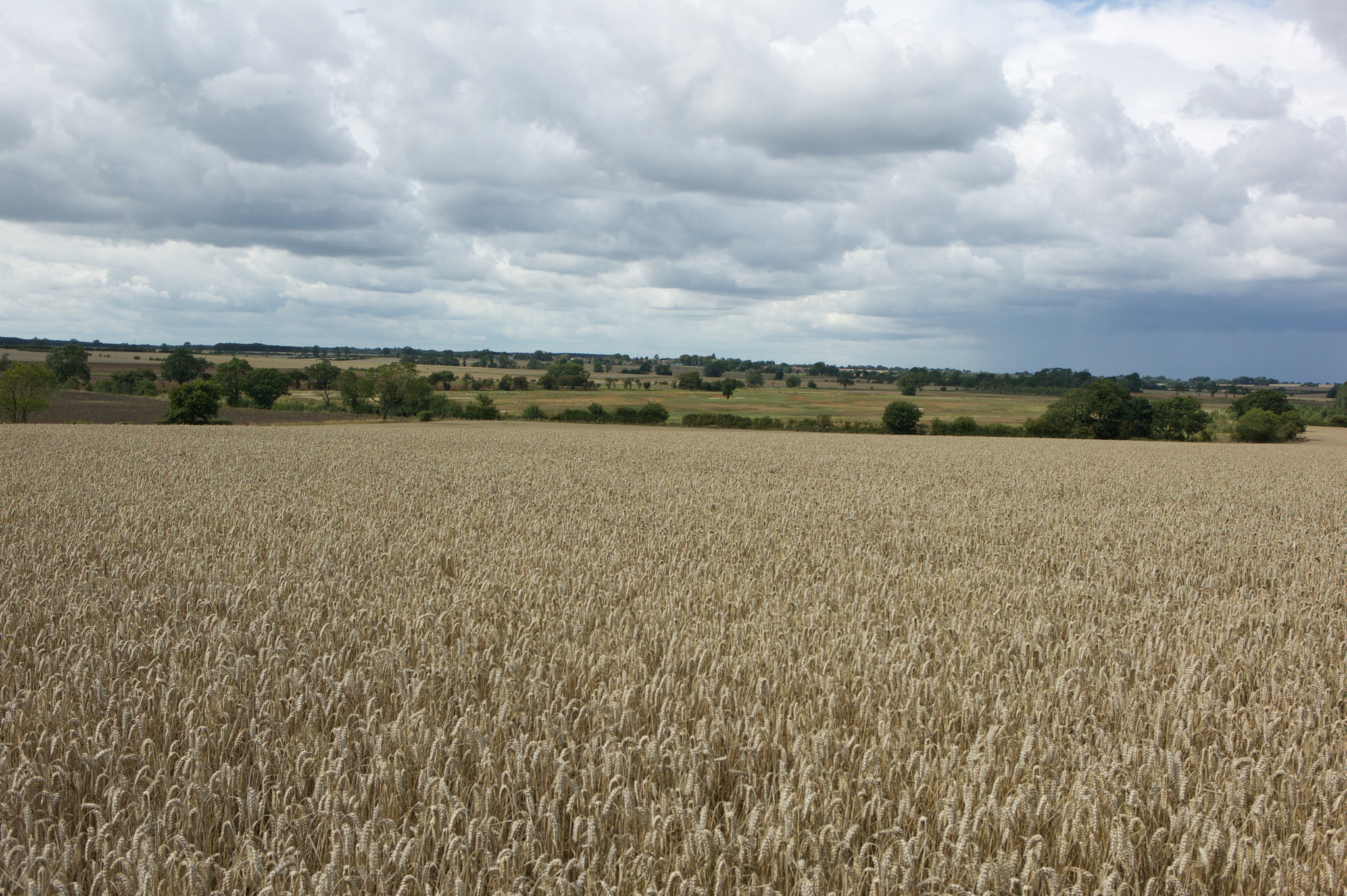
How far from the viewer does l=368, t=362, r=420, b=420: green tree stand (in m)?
91.1

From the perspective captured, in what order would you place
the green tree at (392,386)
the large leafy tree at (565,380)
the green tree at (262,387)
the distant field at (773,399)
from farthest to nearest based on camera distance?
the large leafy tree at (565,380), the green tree at (262,387), the green tree at (392,386), the distant field at (773,399)

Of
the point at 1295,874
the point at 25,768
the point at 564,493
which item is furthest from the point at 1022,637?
the point at 564,493

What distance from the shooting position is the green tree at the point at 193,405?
2547 inches

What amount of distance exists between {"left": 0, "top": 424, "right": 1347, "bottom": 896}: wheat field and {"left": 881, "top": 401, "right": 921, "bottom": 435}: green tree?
65071 millimetres

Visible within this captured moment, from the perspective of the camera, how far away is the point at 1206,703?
430 cm

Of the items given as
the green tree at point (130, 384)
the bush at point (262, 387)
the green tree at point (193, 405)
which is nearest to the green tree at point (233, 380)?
the bush at point (262, 387)

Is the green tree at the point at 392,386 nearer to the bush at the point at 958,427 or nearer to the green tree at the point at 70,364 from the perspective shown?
the bush at the point at 958,427

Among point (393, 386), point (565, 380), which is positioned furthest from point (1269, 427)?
point (393, 386)

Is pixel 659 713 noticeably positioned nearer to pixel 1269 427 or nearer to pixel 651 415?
pixel 651 415

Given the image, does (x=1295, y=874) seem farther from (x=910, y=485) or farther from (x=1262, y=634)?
(x=910, y=485)

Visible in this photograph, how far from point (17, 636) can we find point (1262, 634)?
32.8 ft

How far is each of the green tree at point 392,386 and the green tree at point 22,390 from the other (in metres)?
32.3

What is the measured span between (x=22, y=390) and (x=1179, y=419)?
119990 millimetres

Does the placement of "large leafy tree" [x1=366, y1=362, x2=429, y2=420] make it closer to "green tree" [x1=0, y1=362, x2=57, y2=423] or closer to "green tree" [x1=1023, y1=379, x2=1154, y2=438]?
"green tree" [x1=0, y1=362, x2=57, y2=423]
